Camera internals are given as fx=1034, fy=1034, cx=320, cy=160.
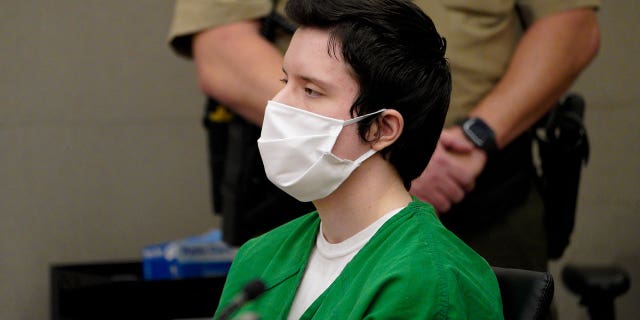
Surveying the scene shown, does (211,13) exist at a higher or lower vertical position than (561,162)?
higher

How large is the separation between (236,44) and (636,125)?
1.95 m

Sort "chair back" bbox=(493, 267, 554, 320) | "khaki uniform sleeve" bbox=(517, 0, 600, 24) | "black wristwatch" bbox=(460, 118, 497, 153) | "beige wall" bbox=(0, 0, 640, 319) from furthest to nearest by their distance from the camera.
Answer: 1. "beige wall" bbox=(0, 0, 640, 319)
2. "khaki uniform sleeve" bbox=(517, 0, 600, 24)
3. "black wristwatch" bbox=(460, 118, 497, 153)
4. "chair back" bbox=(493, 267, 554, 320)

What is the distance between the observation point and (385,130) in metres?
1.72

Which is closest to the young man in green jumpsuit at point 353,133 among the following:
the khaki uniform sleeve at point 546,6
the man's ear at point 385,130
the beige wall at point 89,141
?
the man's ear at point 385,130

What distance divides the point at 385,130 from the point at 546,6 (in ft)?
3.61

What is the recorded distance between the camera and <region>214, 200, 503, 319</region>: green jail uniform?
4.82 feet

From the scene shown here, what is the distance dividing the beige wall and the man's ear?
8.90 ft

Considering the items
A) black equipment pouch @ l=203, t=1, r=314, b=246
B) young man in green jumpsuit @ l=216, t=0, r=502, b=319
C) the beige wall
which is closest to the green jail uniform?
young man in green jumpsuit @ l=216, t=0, r=502, b=319

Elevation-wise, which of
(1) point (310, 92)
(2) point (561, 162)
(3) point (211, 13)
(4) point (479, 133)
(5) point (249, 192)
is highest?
(1) point (310, 92)

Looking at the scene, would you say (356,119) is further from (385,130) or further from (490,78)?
(490,78)

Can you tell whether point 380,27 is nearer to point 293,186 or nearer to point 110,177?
point 293,186

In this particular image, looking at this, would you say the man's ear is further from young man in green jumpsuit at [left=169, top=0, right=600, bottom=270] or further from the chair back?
young man in green jumpsuit at [left=169, top=0, right=600, bottom=270]

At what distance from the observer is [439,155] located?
2484mm

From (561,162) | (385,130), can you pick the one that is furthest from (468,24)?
(385,130)
